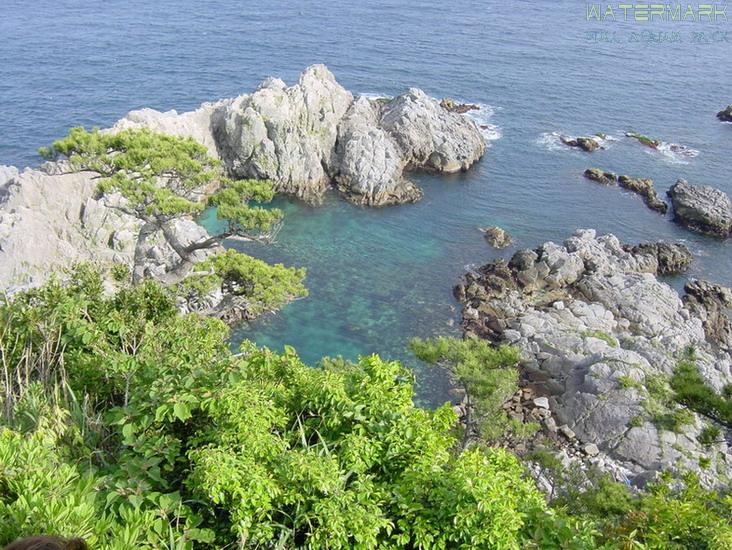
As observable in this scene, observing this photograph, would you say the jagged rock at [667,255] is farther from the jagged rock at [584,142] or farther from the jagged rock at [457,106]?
the jagged rock at [457,106]

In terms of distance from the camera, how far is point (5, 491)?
30.6 ft

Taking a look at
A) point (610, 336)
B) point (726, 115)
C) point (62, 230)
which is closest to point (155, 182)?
point (62, 230)

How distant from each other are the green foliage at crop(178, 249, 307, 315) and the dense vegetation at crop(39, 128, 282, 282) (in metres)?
0.99

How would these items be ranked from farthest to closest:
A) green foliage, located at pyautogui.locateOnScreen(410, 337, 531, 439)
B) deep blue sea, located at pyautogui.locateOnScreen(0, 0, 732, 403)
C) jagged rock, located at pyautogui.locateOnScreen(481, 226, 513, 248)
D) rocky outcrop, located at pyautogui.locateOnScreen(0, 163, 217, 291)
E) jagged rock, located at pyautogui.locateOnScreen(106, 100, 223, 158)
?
jagged rock, located at pyautogui.locateOnScreen(106, 100, 223, 158)
jagged rock, located at pyautogui.locateOnScreen(481, 226, 513, 248)
deep blue sea, located at pyautogui.locateOnScreen(0, 0, 732, 403)
rocky outcrop, located at pyautogui.locateOnScreen(0, 163, 217, 291)
green foliage, located at pyautogui.locateOnScreen(410, 337, 531, 439)

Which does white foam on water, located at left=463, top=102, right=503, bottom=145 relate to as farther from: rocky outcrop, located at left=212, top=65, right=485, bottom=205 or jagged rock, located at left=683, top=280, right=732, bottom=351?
jagged rock, located at left=683, top=280, right=732, bottom=351

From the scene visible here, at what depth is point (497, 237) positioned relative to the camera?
50.9 metres

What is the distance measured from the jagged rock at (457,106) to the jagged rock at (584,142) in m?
12.0

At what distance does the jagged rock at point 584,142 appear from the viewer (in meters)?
67.9

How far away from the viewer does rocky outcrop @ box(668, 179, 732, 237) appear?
5409 centimetres

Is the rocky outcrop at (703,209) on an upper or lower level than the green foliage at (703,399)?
lower

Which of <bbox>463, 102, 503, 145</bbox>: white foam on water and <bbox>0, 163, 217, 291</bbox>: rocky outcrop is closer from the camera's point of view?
<bbox>0, 163, 217, 291</bbox>: rocky outcrop

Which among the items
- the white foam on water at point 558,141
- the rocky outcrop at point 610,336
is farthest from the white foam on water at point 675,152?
the rocky outcrop at point 610,336

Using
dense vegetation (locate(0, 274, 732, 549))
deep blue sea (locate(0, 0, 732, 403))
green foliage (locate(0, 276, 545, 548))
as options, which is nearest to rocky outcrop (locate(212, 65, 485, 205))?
deep blue sea (locate(0, 0, 732, 403))

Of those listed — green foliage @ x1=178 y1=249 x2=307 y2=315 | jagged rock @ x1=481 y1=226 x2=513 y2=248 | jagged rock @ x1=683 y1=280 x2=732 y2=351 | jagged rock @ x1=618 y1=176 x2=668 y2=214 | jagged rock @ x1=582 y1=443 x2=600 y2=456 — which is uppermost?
green foliage @ x1=178 y1=249 x2=307 y2=315
